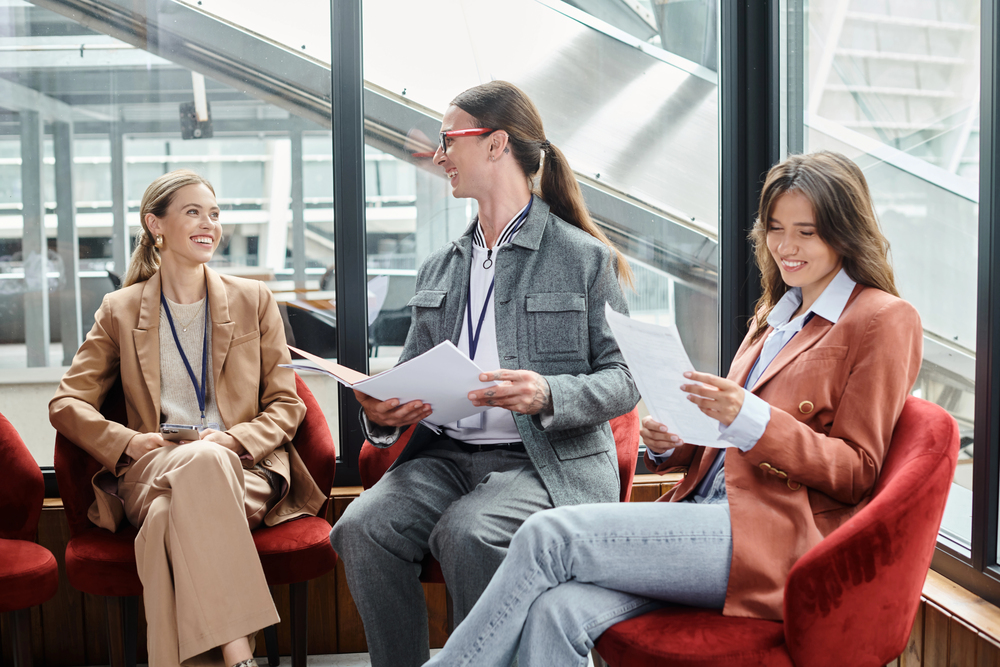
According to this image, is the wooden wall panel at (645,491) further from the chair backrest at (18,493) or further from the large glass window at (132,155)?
the chair backrest at (18,493)

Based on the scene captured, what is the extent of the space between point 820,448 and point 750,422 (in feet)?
0.41

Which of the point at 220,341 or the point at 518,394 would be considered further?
the point at 220,341

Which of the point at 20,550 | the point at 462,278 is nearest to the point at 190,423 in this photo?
the point at 20,550

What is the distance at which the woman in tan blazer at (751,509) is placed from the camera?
138cm

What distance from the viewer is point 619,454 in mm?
2102

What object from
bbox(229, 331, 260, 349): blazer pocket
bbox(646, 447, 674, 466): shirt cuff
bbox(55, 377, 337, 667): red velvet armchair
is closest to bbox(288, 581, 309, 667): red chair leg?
bbox(55, 377, 337, 667): red velvet armchair

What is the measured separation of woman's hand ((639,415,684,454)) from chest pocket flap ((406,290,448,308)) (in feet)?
2.06

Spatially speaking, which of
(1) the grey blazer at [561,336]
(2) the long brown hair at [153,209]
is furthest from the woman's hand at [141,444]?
(1) the grey blazer at [561,336]

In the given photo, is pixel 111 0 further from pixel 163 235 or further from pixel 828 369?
pixel 828 369

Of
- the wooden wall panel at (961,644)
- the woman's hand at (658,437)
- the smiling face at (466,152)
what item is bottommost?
the wooden wall panel at (961,644)

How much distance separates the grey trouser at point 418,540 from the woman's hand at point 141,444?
1.95 feet

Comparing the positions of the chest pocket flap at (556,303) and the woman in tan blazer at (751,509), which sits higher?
the chest pocket flap at (556,303)

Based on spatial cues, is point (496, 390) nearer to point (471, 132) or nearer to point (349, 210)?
point (471, 132)

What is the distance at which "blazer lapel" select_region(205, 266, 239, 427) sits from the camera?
221 centimetres
